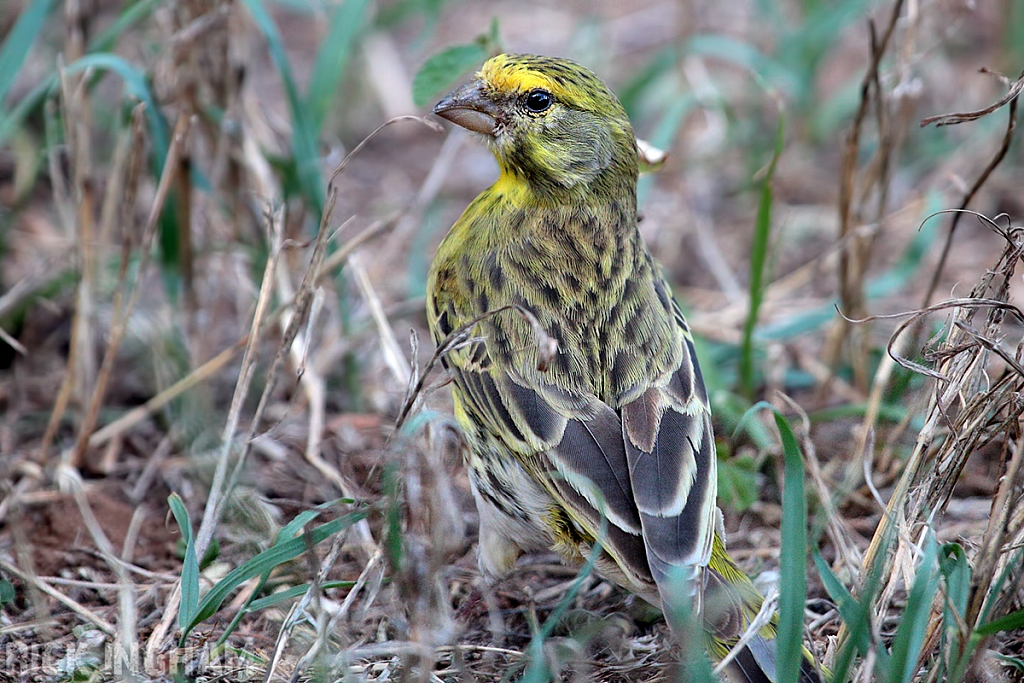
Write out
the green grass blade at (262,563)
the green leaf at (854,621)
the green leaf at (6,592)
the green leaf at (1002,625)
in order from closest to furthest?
1. the green leaf at (854,621)
2. the green leaf at (1002,625)
3. the green grass blade at (262,563)
4. the green leaf at (6,592)

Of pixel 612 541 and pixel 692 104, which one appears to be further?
pixel 692 104

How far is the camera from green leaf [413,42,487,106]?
3648mm

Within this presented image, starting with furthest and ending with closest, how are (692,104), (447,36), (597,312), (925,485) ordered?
(447,36) → (692,104) → (597,312) → (925,485)

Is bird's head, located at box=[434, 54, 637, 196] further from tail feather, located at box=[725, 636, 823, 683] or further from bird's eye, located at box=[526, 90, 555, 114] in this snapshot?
tail feather, located at box=[725, 636, 823, 683]

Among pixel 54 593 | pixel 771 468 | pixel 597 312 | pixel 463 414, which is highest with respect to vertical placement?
pixel 597 312

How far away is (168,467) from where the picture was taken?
394cm

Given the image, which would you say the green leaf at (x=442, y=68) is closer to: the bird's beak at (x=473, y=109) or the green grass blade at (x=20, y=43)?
the bird's beak at (x=473, y=109)

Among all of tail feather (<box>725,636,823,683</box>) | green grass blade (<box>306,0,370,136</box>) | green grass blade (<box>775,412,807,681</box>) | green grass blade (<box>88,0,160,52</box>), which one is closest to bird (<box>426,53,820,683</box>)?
tail feather (<box>725,636,823,683</box>)

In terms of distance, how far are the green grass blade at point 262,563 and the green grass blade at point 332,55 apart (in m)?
2.25

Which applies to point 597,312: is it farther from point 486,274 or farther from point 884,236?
point 884,236

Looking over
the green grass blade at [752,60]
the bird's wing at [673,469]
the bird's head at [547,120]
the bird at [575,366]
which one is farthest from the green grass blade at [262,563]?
the green grass blade at [752,60]

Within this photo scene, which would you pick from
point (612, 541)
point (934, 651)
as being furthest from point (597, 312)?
point (934, 651)

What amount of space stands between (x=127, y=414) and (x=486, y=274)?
1631 mm

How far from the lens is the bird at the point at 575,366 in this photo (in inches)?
109
